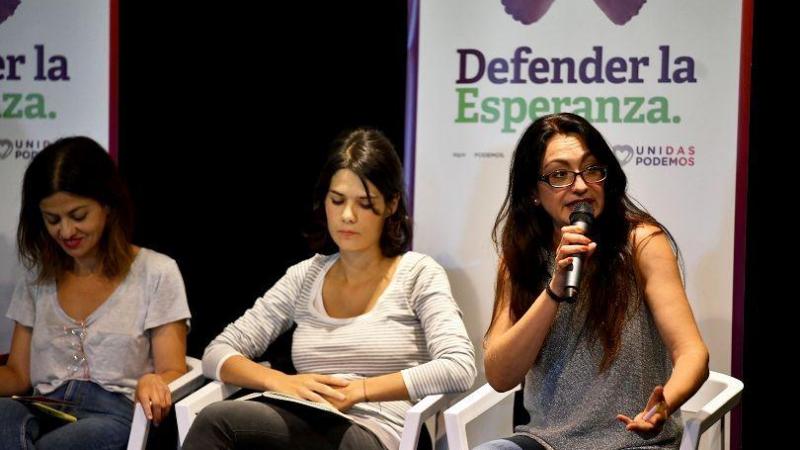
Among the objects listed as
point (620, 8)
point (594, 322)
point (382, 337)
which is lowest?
point (382, 337)

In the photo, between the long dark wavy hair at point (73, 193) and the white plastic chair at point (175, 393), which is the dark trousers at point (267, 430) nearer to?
the white plastic chair at point (175, 393)

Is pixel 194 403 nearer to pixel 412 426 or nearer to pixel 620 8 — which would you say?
pixel 412 426

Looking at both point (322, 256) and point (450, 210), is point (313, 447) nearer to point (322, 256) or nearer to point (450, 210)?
point (322, 256)

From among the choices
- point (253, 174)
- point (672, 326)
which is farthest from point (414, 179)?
point (672, 326)

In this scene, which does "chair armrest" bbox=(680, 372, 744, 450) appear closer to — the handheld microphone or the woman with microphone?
the woman with microphone

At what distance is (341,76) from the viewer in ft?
13.5

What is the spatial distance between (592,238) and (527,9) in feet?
3.87

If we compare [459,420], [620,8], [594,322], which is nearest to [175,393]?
[459,420]

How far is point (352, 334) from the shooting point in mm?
3395

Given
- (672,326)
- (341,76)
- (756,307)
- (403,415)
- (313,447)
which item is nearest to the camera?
(672,326)

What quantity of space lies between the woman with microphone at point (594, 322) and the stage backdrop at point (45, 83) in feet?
6.48

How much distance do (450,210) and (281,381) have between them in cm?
90

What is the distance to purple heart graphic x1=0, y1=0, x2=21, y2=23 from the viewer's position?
4.24 metres

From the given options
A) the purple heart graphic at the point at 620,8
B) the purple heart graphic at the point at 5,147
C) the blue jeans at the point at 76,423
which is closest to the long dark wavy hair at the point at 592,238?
the purple heart graphic at the point at 620,8
